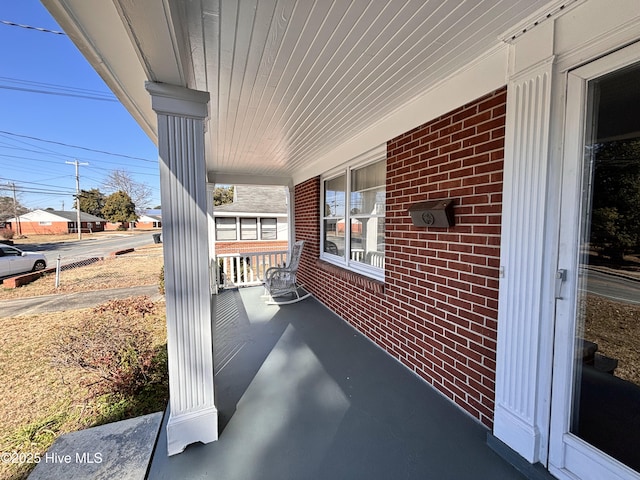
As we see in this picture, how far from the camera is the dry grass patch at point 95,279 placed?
7.73 metres

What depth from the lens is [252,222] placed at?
13.4 meters

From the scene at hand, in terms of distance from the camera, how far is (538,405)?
1.51 metres

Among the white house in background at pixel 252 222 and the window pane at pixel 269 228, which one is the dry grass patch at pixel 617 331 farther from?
the window pane at pixel 269 228

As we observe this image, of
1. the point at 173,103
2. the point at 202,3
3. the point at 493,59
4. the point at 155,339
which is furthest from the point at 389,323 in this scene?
the point at 155,339

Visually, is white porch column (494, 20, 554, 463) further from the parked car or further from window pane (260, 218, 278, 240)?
the parked car

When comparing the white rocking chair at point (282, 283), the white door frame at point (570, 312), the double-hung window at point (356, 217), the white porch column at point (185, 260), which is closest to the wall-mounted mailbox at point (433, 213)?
the white door frame at point (570, 312)

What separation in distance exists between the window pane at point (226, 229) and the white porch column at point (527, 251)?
12423 millimetres

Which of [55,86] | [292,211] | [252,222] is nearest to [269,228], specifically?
[252,222]

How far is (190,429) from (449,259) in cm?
211

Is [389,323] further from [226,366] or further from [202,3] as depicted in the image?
[202,3]

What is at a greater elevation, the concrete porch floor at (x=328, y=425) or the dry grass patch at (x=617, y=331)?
the dry grass patch at (x=617, y=331)

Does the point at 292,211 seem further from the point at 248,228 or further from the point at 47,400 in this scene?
the point at 248,228

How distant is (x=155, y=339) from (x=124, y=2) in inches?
156

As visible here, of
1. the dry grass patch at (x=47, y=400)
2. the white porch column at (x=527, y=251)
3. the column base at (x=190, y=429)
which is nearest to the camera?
the white porch column at (x=527, y=251)
